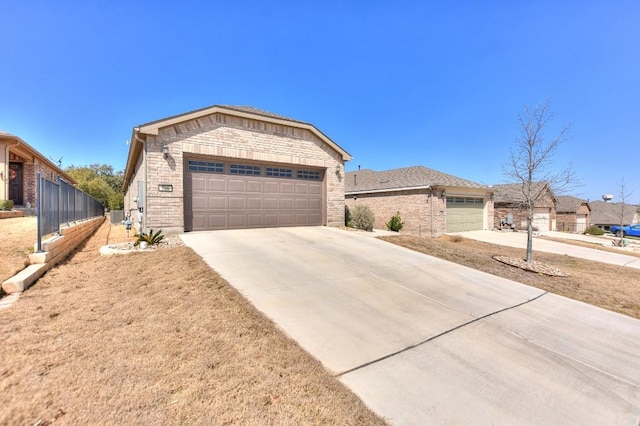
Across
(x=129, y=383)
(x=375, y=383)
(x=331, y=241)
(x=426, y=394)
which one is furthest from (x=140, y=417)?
(x=331, y=241)

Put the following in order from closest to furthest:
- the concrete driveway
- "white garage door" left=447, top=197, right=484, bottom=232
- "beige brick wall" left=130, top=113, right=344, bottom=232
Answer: the concrete driveway, "beige brick wall" left=130, top=113, right=344, bottom=232, "white garage door" left=447, top=197, right=484, bottom=232

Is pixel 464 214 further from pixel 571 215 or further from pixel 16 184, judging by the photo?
pixel 16 184

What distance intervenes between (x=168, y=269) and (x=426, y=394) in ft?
16.9

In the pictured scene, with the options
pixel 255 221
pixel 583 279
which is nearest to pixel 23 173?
pixel 255 221

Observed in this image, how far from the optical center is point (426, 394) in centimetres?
239

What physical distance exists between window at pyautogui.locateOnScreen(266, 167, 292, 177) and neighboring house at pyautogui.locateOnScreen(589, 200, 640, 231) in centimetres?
5247

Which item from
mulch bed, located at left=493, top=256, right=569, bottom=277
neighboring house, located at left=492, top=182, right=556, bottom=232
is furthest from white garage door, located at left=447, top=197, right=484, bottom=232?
mulch bed, located at left=493, top=256, right=569, bottom=277

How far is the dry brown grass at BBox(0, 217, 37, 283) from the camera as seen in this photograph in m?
5.19

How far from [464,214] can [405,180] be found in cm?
457

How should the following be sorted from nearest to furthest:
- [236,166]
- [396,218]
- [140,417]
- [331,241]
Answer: [140,417] < [331,241] < [236,166] < [396,218]

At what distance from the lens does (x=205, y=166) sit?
10.1 m

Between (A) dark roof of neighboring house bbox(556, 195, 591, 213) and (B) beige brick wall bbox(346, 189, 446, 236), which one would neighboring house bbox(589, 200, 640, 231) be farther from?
(B) beige brick wall bbox(346, 189, 446, 236)

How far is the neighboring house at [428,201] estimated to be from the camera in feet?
54.9

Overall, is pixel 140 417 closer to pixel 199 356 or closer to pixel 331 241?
pixel 199 356
